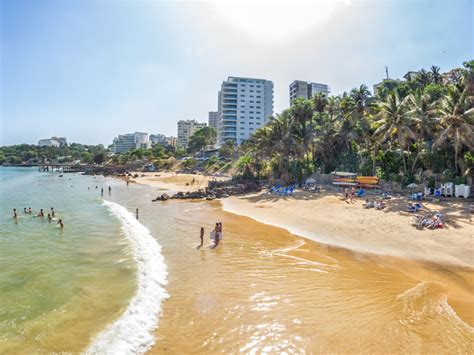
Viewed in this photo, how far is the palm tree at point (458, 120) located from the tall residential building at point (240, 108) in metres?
86.9

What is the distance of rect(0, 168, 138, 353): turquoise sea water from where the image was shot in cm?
900

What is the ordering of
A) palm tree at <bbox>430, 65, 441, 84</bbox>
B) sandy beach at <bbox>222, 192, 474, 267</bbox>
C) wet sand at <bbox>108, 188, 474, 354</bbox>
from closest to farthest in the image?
wet sand at <bbox>108, 188, 474, 354</bbox>
sandy beach at <bbox>222, 192, 474, 267</bbox>
palm tree at <bbox>430, 65, 441, 84</bbox>

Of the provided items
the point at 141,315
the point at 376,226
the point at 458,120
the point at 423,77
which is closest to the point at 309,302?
the point at 141,315

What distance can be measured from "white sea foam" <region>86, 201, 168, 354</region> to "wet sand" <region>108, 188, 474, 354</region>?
0.37 m

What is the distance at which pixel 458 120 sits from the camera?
2645 cm

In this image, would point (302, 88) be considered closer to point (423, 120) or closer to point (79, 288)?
point (423, 120)

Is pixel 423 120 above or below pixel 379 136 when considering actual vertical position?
above

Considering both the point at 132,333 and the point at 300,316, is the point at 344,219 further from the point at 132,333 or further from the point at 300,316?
the point at 132,333

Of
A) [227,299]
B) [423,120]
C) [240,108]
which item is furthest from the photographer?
[240,108]


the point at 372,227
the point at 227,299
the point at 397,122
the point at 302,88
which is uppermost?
the point at 302,88

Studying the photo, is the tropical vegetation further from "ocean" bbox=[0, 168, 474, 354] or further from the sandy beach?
"ocean" bbox=[0, 168, 474, 354]

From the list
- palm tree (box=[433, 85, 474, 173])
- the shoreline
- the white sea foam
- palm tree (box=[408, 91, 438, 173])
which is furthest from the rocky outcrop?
palm tree (box=[433, 85, 474, 173])

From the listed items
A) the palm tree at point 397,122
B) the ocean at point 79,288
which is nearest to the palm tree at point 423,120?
the palm tree at point 397,122

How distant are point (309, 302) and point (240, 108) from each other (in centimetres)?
10910
